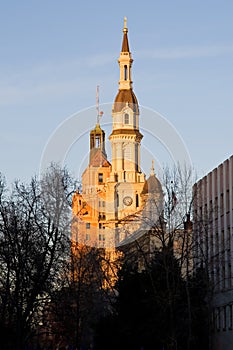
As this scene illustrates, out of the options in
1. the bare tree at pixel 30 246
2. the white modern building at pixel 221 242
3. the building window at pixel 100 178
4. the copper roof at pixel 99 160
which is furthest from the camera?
the copper roof at pixel 99 160

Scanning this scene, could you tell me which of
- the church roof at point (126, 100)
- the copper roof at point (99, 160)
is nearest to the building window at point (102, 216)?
the copper roof at point (99, 160)

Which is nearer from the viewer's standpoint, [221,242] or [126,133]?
[221,242]

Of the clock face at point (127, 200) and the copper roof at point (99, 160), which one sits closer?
the clock face at point (127, 200)

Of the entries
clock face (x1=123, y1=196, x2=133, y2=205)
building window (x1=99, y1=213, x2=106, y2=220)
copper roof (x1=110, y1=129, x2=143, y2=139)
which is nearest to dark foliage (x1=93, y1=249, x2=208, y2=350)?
building window (x1=99, y1=213, x2=106, y2=220)

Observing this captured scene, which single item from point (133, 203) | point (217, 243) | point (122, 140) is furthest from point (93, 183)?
point (217, 243)

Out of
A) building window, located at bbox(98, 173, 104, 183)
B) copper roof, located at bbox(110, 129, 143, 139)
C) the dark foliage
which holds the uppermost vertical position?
copper roof, located at bbox(110, 129, 143, 139)

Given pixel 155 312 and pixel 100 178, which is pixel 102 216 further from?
pixel 155 312

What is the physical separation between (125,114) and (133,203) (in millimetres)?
31305

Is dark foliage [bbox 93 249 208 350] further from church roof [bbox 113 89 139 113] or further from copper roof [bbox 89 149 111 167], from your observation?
church roof [bbox 113 89 139 113]

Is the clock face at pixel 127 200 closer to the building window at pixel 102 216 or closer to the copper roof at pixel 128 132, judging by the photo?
the copper roof at pixel 128 132

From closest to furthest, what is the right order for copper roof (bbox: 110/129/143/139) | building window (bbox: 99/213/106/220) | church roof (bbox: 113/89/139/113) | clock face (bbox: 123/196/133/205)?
building window (bbox: 99/213/106/220) → clock face (bbox: 123/196/133/205) → copper roof (bbox: 110/129/143/139) → church roof (bbox: 113/89/139/113)

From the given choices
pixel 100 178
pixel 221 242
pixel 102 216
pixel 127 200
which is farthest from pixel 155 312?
pixel 100 178

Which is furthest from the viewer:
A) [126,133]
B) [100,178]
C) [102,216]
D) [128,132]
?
[126,133]

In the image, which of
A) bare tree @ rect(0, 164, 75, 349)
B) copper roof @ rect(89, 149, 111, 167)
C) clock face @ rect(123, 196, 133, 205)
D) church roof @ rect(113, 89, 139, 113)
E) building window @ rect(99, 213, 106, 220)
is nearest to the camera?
bare tree @ rect(0, 164, 75, 349)
